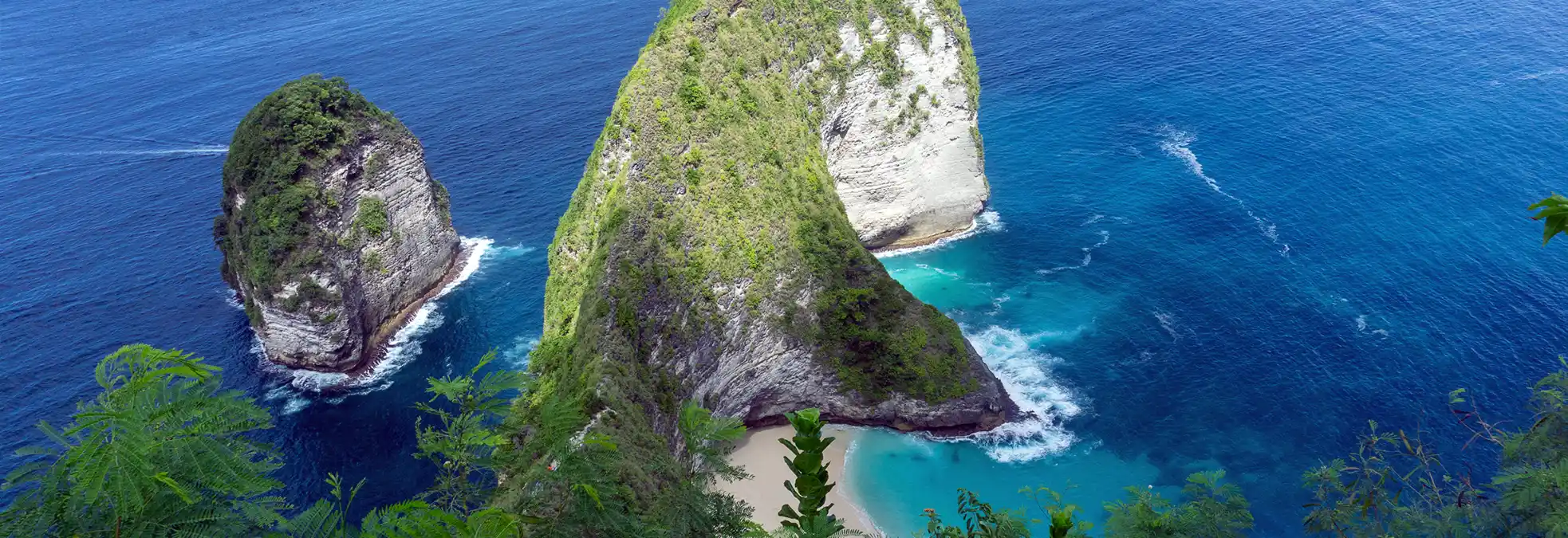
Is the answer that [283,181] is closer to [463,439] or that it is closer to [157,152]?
[157,152]

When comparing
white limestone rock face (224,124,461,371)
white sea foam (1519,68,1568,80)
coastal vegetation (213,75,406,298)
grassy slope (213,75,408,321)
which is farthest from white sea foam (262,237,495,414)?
white sea foam (1519,68,1568,80)

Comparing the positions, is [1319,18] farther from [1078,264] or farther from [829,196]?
[829,196]

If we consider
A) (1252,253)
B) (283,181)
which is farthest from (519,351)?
(1252,253)

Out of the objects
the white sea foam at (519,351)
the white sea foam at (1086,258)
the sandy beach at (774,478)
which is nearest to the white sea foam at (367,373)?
the white sea foam at (519,351)

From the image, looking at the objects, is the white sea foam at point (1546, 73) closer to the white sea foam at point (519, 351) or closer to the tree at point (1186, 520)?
the tree at point (1186, 520)

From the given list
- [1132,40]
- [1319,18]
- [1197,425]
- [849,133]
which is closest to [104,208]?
[849,133]

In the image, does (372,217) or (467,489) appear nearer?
(467,489)

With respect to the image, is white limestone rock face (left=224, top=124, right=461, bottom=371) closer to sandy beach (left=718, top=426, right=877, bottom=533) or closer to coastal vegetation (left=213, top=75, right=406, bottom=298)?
coastal vegetation (left=213, top=75, right=406, bottom=298)
